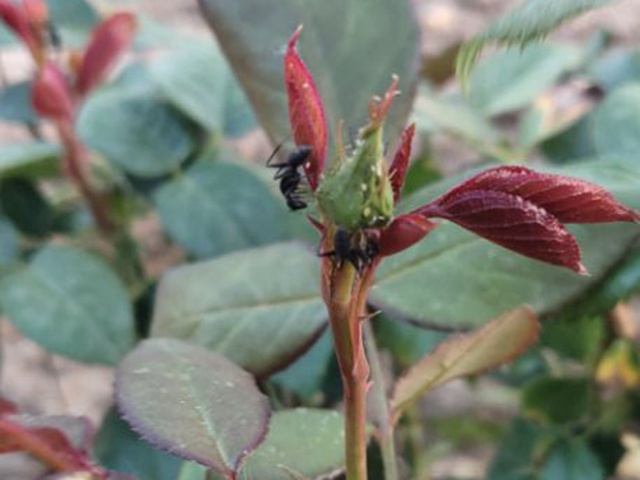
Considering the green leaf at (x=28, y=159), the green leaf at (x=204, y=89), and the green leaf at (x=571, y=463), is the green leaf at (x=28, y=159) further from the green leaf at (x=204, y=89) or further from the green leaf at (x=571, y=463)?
the green leaf at (x=571, y=463)

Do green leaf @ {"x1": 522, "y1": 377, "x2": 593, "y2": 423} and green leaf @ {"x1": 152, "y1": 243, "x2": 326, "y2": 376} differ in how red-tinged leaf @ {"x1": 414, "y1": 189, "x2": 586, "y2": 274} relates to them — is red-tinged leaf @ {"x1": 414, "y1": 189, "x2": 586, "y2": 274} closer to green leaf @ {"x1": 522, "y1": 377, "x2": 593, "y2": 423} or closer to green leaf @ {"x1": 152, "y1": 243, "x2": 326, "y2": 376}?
green leaf @ {"x1": 152, "y1": 243, "x2": 326, "y2": 376}

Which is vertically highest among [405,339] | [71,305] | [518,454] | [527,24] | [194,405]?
[527,24]

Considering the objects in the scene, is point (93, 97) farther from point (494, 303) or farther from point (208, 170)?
point (494, 303)

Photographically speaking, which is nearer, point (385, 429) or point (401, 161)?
point (401, 161)

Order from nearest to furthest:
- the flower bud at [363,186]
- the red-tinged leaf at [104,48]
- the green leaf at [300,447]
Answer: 1. the flower bud at [363,186]
2. the green leaf at [300,447]
3. the red-tinged leaf at [104,48]

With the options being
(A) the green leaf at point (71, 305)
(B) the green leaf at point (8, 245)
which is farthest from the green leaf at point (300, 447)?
(B) the green leaf at point (8, 245)

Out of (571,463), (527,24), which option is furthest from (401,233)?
(571,463)

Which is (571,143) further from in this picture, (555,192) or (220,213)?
(555,192)

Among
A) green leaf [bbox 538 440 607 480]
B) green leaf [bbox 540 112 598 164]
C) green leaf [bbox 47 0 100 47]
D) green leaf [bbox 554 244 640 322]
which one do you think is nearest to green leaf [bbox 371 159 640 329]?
green leaf [bbox 554 244 640 322]
